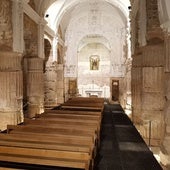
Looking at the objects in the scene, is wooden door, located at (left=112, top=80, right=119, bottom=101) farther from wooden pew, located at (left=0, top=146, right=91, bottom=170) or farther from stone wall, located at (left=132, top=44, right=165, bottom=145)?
wooden pew, located at (left=0, top=146, right=91, bottom=170)

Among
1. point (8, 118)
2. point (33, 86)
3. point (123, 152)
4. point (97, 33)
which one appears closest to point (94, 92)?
point (97, 33)

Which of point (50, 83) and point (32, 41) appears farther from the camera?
point (50, 83)

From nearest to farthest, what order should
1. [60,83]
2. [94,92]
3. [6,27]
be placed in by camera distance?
[6,27] < [60,83] < [94,92]

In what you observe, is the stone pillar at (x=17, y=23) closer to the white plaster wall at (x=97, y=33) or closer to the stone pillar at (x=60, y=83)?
the stone pillar at (x=60, y=83)

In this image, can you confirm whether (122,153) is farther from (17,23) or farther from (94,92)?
(94,92)

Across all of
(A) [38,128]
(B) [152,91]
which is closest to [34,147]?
(A) [38,128]

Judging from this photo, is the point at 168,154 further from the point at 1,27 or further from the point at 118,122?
the point at 1,27

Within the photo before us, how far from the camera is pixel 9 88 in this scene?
832 cm

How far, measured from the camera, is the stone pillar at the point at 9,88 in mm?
8266

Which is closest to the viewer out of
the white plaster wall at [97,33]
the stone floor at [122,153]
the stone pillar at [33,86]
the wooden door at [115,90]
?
the stone floor at [122,153]

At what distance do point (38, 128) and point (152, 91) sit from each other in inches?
162

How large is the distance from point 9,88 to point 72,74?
12862 mm

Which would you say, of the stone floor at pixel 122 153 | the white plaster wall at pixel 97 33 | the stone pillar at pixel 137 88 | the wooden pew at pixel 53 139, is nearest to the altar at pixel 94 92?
the white plaster wall at pixel 97 33

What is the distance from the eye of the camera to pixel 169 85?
4.36m
